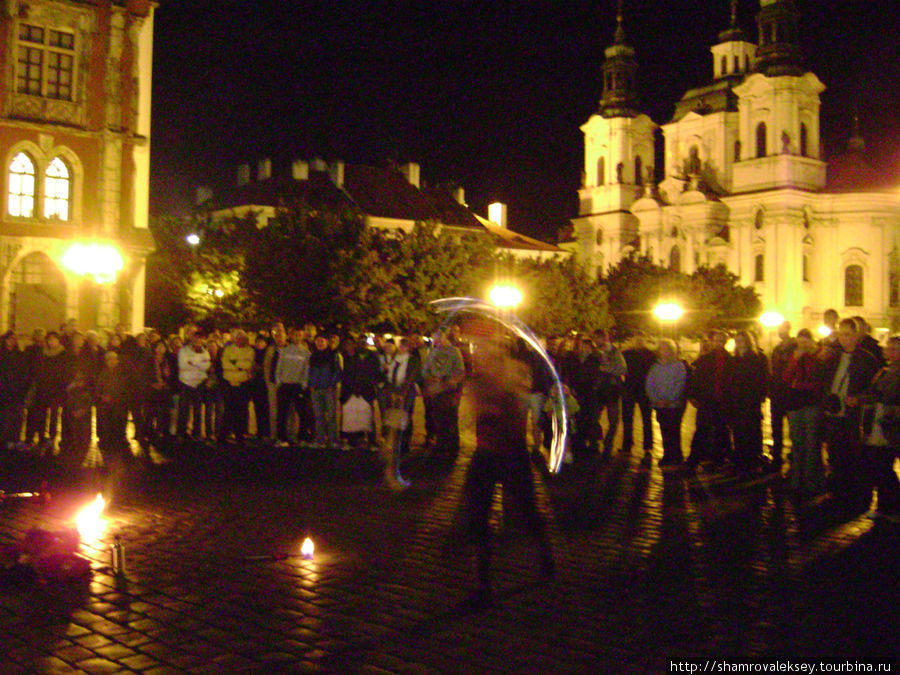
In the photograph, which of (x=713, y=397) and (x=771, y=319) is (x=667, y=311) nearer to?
(x=771, y=319)

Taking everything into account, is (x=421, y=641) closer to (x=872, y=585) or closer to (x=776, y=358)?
(x=872, y=585)

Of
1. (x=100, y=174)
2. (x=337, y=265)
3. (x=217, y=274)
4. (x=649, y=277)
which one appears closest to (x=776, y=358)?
(x=100, y=174)

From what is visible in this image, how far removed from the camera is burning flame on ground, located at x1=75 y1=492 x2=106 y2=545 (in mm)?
9344

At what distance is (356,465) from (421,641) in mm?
8576

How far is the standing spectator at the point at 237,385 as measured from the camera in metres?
17.4

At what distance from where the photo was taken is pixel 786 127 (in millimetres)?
75750

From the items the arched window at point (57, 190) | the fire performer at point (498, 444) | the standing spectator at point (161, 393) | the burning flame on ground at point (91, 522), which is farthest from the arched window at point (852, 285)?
the fire performer at point (498, 444)

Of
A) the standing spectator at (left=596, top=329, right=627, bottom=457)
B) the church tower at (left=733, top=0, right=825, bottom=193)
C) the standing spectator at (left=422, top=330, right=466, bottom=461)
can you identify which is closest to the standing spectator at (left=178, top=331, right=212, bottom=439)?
the standing spectator at (left=422, top=330, right=466, bottom=461)

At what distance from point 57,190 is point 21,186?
43.7 inches

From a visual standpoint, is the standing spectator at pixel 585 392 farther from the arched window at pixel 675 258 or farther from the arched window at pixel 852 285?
the arched window at pixel 675 258

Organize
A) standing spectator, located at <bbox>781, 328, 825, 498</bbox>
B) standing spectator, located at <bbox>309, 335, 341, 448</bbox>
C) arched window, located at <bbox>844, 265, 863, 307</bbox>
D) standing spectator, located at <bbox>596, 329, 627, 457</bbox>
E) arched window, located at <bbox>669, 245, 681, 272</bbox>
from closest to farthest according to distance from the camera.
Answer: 1. standing spectator, located at <bbox>781, 328, 825, 498</bbox>
2. standing spectator, located at <bbox>596, 329, 627, 457</bbox>
3. standing spectator, located at <bbox>309, 335, 341, 448</bbox>
4. arched window, located at <bbox>844, 265, 863, 307</bbox>
5. arched window, located at <bbox>669, 245, 681, 272</bbox>

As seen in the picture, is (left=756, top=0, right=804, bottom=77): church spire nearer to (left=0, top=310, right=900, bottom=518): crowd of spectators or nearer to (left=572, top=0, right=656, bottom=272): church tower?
(left=572, top=0, right=656, bottom=272): church tower

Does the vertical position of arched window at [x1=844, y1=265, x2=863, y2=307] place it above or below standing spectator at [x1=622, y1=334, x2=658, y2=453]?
above

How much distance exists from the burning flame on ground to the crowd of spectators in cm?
393
